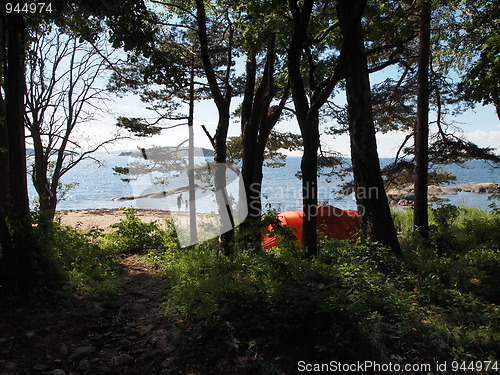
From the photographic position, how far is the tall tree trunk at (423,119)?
27.7 ft

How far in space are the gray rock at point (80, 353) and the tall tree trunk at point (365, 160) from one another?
4256 millimetres

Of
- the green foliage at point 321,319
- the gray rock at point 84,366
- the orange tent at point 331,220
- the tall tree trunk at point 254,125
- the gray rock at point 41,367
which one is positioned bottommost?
the gray rock at point 84,366

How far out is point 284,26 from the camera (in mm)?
6383

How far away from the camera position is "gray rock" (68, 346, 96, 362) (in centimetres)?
336

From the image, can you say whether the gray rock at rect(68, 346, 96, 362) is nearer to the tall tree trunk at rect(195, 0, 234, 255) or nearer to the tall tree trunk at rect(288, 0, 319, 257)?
the tall tree trunk at rect(288, 0, 319, 257)

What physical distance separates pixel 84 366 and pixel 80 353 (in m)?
0.27

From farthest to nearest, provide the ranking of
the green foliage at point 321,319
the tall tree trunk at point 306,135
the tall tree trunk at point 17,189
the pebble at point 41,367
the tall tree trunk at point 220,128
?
the tall tree trunk at point 220,128 < the tall tree trunk at point 306,135 < the tall tree trunk at point 17,189 < the pebble at point 41,367 < the green foliage at point 321,319

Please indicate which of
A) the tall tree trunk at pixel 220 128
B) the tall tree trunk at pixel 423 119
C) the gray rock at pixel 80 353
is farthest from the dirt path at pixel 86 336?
the tall tree trunk at pixel 423 119

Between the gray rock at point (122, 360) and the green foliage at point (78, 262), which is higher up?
the green foliage at point (78, 262)

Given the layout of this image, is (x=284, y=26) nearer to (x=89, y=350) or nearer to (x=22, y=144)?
(x=22, y=144)

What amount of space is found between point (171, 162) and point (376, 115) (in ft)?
28.8

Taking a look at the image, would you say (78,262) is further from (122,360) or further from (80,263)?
(122,360)

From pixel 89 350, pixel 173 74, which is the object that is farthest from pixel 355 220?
pixel 89 350

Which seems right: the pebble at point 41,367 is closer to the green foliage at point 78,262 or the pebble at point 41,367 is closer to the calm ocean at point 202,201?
the green foliage at point 78,262
